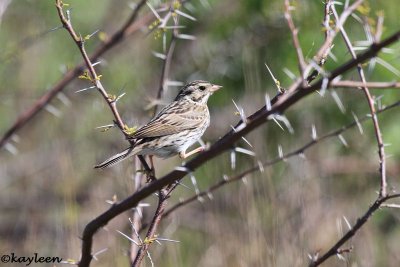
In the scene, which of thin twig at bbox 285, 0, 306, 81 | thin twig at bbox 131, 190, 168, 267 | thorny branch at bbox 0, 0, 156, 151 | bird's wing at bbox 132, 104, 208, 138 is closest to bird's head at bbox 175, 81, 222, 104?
bird's wing at bbox 132, 104, 208, 138

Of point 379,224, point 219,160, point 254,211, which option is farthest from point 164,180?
point 379,224

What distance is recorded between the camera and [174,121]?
629cm

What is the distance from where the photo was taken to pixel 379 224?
29.5ft

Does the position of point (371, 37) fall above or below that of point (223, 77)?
below

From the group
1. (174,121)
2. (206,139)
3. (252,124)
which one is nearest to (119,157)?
(174,121)

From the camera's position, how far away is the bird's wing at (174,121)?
5820mm

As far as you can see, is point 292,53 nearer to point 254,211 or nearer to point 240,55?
point 240,55

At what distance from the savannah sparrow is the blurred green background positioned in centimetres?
59

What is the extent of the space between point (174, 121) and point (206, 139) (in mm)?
2836

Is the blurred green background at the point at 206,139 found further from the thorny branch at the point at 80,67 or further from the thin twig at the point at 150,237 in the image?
the thin twig at the point at 150,237

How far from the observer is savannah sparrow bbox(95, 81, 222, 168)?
5.41m

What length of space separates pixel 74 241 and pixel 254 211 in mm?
1468

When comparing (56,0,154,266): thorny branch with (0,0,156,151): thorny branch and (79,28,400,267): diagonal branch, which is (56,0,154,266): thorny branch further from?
(79,28,400,267): diagonal branch

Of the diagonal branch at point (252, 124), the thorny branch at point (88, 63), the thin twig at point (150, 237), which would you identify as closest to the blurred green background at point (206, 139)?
the thin twig at point (150, 237)
